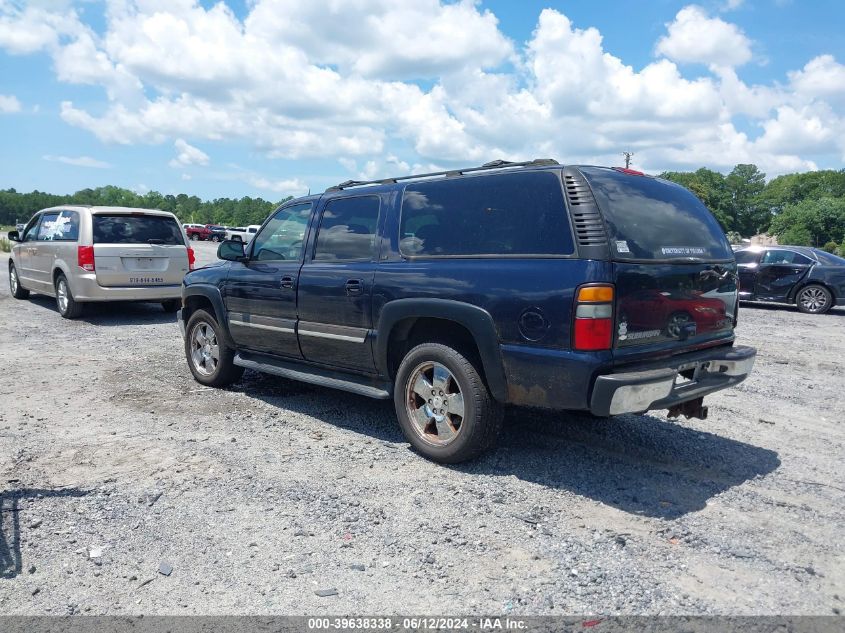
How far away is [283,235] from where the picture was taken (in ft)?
19.5

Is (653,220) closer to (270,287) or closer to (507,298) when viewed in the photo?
(507,298)

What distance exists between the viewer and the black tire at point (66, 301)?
10727 millimetres

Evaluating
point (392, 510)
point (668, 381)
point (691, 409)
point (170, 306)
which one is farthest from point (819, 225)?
point (392, 510)

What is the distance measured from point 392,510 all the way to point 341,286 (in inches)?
74.8

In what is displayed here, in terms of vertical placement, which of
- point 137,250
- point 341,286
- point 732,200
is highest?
point 732,200

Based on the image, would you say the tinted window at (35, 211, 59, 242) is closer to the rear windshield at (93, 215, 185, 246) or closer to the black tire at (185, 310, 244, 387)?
the rear windshield at (93, 215, 185, 246)

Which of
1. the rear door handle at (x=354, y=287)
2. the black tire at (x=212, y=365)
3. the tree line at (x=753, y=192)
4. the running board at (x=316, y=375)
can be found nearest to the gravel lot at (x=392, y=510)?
the black tire at (x=212, y=365)

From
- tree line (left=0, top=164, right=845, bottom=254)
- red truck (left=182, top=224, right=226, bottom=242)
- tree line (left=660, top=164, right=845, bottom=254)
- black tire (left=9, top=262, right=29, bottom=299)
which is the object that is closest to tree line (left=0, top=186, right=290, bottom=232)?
tree line (left=0, top=164, right=845, bottom=254)

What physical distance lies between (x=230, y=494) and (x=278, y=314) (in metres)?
2.03

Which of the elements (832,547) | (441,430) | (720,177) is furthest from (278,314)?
(720,177)

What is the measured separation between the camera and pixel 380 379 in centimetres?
502

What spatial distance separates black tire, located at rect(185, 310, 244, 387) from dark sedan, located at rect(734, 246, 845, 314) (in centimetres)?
1183

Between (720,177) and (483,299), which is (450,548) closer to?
(483,299)

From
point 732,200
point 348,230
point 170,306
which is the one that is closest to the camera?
point 348,230
